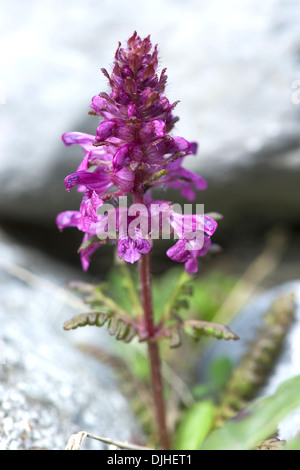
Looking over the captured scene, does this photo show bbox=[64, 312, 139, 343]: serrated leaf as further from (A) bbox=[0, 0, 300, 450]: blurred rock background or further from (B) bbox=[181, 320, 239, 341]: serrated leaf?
(A) bbox=[0, 0, 300, 450]: blurred rock background

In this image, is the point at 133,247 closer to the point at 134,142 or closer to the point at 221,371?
the point at 134,142

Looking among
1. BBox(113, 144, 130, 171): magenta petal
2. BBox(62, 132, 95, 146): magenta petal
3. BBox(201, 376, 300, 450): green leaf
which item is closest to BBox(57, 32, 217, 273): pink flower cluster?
BBox(113, 144, 130, 171): magenta petal

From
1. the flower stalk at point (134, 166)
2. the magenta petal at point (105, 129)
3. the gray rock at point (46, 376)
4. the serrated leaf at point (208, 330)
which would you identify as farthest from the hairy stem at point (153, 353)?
the magenta petal at point (105, 129)

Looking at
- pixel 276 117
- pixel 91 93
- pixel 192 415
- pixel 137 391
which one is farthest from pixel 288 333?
pixel 91 93

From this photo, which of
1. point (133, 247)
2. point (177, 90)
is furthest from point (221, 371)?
point (177, 90)

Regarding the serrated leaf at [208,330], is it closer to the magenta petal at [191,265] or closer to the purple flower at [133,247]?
the magenta petal at [191,265]

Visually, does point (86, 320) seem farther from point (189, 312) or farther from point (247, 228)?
point (247, 228)
